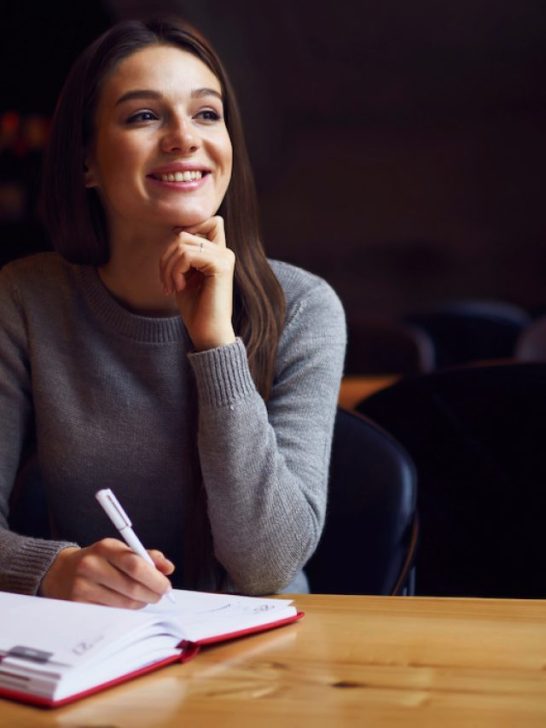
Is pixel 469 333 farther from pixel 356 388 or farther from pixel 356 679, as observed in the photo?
pixel 356 679

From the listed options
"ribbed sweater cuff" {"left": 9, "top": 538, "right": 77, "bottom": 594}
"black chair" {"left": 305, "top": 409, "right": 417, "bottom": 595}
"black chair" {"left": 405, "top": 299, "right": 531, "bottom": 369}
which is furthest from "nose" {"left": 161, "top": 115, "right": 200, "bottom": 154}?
"black chair" {"left": 405, "top": 299, "right": 531, "bottom": 369}

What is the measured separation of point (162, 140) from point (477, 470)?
0.73 metres

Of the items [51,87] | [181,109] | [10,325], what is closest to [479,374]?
[181,109]

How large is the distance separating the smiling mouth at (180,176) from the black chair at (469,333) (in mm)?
3459

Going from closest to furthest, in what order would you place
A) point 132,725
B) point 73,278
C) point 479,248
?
point 132,725
point 73,278
point 479,248

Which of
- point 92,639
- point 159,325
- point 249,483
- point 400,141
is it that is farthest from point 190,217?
point 400,141

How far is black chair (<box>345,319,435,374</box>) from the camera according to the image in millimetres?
3633

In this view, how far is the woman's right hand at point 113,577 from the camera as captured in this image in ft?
3.46

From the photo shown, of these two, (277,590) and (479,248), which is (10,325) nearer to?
(277,590)

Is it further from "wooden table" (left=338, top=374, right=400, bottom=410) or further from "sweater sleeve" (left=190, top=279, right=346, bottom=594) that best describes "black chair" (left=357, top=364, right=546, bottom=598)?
"wooden table" (left=338, top=374, right=400, bottom=410)

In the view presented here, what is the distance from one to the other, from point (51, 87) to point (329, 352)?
5117mm

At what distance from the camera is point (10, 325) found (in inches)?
61.2

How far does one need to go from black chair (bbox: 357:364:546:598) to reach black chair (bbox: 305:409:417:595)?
6.1 inches

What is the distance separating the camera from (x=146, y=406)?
149 centimetres
